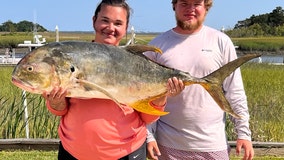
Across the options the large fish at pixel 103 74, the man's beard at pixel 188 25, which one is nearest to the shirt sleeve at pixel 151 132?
the large fish at pixel 103 74

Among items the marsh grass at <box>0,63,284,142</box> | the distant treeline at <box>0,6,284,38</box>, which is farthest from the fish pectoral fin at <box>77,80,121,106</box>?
the distant treeline at <box>0,6,284,38</box>

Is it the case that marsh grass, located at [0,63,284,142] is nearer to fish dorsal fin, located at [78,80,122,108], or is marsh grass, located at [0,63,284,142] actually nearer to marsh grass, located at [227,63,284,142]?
marsh grass, located at [227,63,284,142]

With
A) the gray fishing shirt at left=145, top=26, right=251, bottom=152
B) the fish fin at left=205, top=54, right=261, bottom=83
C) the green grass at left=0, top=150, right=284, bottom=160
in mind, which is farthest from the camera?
the green grass at left=0, top=150, right=284, bottom=160

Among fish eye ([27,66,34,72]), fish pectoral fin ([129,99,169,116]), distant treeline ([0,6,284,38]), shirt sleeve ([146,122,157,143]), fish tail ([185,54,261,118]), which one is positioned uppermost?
fish eye ([27,66,34,72])

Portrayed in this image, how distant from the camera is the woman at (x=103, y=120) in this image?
3.02m

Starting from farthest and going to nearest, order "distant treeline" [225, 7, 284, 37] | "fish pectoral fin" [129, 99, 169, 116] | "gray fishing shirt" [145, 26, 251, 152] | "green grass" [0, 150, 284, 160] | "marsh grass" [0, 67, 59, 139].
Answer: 1. "distant treeline" [225, 7, 284, 37]
2. "marsh grass" [0, 67, 59, 139]
3. "green grass" [0, 150, 284, 160]
4. "gray fishing shirt" [145, 26, 251, 152]
5. "fish pectoral fin" [129, 99, 169, 116]

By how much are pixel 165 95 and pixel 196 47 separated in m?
0.54

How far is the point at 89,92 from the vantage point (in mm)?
2734

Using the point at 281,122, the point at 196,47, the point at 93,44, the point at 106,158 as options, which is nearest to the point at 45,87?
the point at 93,44

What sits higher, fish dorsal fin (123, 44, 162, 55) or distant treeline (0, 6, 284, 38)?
fish dorsal fin (123, 44, 162, 55)

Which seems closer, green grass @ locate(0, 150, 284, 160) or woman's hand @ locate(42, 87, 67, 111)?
woman's hand @ locate(42, 87, 67, 111)

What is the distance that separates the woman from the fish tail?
0.26 m

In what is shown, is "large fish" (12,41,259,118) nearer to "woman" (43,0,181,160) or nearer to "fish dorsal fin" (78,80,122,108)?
"fish dorsal fin" (78,80,122,108)

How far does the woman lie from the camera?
9.91ft
